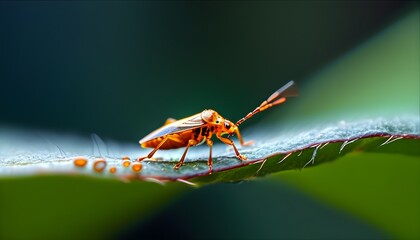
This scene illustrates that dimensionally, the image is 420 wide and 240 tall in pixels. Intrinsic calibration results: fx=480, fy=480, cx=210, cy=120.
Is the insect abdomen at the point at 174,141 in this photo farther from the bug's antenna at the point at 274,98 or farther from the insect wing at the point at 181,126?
the bug's antenna at the point at 274,98

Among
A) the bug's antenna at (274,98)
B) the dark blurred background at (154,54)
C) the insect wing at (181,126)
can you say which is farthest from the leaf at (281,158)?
the dark blurred background at (154,54)

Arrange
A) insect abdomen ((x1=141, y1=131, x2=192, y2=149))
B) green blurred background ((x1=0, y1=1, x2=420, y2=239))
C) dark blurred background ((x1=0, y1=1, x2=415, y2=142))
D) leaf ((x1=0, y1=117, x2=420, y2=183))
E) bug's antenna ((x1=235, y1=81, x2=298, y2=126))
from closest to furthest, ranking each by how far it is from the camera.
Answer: leaf ((x1=0, y1=117, x2=420, y2=183)), green blurred background ((x1=0, y1=1, x2=420, y2=239)), insect abdomen ((x1=141, y1=131, x2=192, y2=149)), bug's antenna ((x1=235, y1=81, x2=298, y2=126)), dark blurred background ((x1=0, y1=1, x2=415, y2=142))

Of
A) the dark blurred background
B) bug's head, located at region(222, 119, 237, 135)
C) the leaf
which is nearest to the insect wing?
bug's head, located at region(222, 119, 237, 135)

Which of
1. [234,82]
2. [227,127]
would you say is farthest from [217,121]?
[234,82]

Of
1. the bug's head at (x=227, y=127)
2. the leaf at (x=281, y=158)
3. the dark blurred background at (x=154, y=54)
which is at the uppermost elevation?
the dark blurred background at (x=154, y=54)

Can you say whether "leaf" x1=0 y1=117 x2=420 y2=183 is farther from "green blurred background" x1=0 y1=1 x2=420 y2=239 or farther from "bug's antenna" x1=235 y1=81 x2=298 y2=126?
"bug's antenna" x1=235 y1=81 x2=298 y2=126
